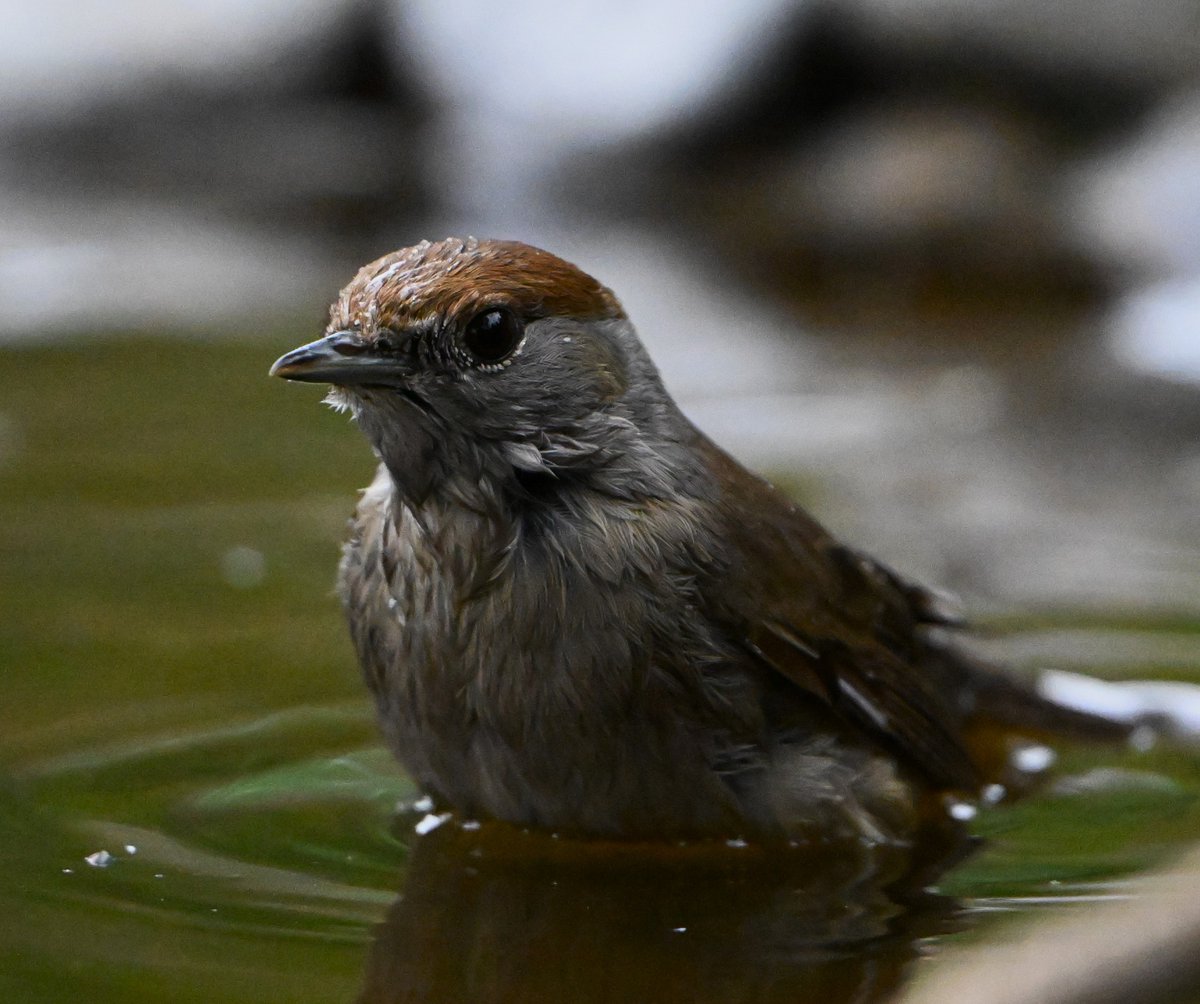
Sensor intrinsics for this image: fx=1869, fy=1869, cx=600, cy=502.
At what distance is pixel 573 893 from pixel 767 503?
3.83ft

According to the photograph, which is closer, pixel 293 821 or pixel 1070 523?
pixel 293 821

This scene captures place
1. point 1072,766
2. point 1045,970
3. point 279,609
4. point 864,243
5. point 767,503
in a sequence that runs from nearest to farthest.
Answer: point 1045,970, point 767,503, point 1072,766, point 279,609, point 864,243

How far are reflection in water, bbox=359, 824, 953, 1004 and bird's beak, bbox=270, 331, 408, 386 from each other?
1149 millimetres

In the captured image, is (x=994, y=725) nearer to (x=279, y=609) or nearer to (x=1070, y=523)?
(x=1070, y=523)

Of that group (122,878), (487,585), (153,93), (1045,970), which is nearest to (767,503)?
(487,585)

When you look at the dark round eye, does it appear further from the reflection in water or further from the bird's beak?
the reflection in water

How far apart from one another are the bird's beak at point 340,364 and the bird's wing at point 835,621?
100 centimetres

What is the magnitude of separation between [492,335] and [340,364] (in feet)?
1.28

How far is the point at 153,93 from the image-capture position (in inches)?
523

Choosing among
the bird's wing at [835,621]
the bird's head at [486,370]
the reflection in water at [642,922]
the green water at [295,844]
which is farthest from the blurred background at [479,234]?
the bird's head at [486,370]

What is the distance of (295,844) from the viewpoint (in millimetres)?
4355

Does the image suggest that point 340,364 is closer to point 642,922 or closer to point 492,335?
point 492,335

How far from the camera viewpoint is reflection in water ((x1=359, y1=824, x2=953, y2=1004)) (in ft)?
12.2

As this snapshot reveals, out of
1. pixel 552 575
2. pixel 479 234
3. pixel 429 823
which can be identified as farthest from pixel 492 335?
pixel 479 234
